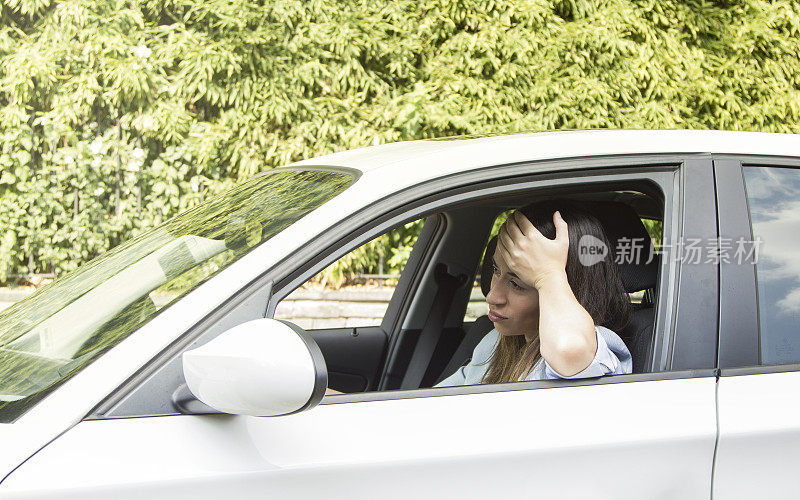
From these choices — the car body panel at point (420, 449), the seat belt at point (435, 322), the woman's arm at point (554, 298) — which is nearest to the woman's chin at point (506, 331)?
the woman's arm at point (554, 298)

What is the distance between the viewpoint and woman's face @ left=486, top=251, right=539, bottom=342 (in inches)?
79.7

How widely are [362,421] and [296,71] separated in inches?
213

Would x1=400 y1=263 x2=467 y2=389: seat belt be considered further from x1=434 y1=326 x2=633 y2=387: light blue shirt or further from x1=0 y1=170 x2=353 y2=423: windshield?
x1=0 y1=170 x2=353 y2=423: windshield

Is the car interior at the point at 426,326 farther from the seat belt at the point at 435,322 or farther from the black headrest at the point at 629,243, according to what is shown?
the black headrest at the point at 629,243

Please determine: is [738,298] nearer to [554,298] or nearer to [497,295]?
[554,298]

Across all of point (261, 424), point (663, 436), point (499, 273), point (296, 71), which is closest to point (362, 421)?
point (261, 424)

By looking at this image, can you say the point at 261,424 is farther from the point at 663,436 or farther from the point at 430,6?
the point at 430,6

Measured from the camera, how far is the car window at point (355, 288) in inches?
262

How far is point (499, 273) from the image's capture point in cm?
209

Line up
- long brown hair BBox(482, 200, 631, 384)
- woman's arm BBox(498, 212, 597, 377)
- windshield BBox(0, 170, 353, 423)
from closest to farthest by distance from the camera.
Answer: windshield BBox(0, 170, 353, 423)
woman's arm BBox(498, 212, 597, 377)
long brown hair BBox(482, 200, 631, 384)

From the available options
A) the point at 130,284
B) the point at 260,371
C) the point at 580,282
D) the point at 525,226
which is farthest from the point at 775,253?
the point at 130,284

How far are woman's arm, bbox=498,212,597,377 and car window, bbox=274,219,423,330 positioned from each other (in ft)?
15.6

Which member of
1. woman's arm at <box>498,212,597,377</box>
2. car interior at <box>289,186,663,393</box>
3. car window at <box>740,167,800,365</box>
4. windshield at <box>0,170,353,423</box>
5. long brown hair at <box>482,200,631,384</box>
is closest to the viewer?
windshield at <box>0,170,353,423</box>

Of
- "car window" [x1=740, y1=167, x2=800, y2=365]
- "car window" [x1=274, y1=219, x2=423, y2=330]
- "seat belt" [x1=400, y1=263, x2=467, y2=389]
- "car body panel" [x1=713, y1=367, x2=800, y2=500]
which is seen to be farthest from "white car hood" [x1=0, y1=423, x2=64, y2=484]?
"car window" [x1=274, y1=219, x2=423, y2=330]
